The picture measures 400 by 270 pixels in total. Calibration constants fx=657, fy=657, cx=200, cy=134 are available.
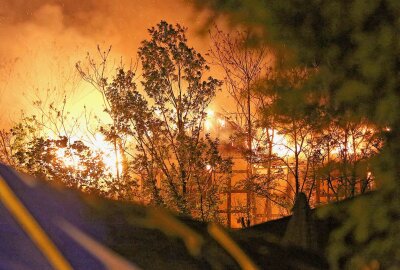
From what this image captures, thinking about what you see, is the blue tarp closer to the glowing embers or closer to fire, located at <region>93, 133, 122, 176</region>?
fire, located at <region>93, 133, 122, 176</region>

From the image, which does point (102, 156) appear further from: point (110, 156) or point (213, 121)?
point (213, 121)

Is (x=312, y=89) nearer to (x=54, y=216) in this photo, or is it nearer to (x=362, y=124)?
(x=362, y=124)

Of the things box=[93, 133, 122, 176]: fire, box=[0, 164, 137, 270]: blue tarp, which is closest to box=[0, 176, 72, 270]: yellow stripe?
box=[0, 164, 137, 270]: blue tarp

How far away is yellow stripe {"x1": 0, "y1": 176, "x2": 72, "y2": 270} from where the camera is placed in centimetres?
281

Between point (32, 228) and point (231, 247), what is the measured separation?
1539mm

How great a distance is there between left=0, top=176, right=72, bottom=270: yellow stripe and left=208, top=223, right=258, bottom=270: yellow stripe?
1.34 meters

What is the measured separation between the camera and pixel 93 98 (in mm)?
17391

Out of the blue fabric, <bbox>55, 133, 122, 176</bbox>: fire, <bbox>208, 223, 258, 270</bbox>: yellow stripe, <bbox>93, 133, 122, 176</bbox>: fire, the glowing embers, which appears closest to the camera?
the blue fabric

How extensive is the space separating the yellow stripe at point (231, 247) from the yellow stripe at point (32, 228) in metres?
1.34

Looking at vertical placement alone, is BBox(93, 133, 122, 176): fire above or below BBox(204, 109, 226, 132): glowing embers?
below

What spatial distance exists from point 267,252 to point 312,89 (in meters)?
1.13

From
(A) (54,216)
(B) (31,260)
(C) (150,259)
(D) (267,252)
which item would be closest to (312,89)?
(D) (267,252)

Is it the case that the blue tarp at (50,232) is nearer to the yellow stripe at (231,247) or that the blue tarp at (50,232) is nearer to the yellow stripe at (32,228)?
the yellow stripe at (32,228)

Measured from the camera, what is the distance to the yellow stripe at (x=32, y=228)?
111 inches
